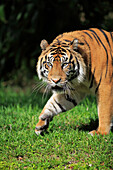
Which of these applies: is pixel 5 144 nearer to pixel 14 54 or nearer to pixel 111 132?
pixel 111 132

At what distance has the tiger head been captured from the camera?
13.3 ft

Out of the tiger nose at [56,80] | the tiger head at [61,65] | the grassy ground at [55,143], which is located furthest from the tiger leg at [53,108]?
the tiger nose at [56,80]

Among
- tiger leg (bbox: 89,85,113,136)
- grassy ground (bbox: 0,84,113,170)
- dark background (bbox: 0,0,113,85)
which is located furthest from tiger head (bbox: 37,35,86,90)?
dark background (bbox: 0,0,113,85)

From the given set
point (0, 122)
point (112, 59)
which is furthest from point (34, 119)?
point (112, 59)

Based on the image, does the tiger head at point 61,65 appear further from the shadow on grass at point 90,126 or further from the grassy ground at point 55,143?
the shadow on grass at point 90,126

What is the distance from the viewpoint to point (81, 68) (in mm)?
4219

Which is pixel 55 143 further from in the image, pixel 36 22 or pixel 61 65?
pixel 36 22

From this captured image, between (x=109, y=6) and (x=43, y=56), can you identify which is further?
(x=109, y=6)

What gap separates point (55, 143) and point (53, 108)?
23.3 inches

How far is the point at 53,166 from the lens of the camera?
12.7ft

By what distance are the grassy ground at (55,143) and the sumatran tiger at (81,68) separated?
0.21 m

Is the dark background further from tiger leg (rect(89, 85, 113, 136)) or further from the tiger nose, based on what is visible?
the tiger nose

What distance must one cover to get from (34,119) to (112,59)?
1628mm

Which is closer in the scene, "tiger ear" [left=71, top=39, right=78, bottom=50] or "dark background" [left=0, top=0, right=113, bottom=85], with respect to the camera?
"tiger ear" [left=71, top=39, right=78, bottom=50]
